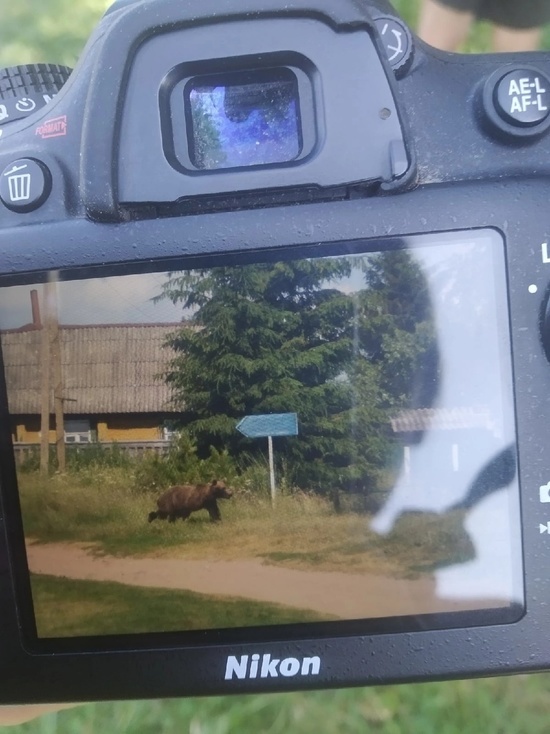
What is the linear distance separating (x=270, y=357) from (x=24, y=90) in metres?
0.28

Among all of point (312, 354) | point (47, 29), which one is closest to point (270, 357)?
point (312, 354)

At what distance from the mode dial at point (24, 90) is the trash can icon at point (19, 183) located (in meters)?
0.07

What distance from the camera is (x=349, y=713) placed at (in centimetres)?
80

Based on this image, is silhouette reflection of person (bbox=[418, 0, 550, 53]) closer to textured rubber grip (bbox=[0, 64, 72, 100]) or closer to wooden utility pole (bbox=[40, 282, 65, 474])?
textured rubber grip (bbox=[0, 64, 72, 100])

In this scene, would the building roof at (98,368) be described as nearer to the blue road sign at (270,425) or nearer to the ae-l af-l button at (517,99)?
the blue road sign at (270,425)

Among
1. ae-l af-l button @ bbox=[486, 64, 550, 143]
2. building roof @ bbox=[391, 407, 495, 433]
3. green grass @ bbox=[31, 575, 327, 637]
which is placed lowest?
green grass @ bbox=[31, 575, 327, 637]

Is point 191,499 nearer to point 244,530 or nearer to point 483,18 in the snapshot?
point 244,530

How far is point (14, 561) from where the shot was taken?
570mm

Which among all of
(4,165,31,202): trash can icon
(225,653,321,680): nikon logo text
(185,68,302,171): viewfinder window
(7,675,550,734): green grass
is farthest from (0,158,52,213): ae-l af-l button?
(7,675,550,734): green grass

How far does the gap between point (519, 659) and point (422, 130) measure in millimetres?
381

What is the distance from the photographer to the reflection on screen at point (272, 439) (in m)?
0.53

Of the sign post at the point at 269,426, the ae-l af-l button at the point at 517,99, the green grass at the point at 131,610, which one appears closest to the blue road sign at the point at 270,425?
the sign post at the point at 269,426

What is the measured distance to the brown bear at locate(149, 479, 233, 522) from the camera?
0.55 meters

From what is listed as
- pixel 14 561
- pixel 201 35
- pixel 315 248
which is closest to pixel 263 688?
pixel 14 561
